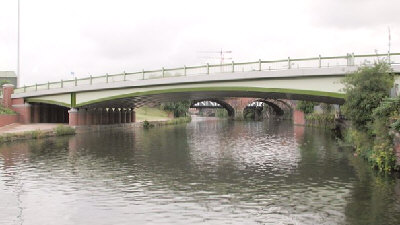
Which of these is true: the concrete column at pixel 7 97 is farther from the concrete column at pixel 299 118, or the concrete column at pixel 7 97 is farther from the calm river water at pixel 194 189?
the concrete column at pixel 299 118

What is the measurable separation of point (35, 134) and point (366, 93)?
33.9 meters

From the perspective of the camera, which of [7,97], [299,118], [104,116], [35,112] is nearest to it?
[7,97]

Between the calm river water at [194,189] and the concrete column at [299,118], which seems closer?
the calm river water at [194,189]

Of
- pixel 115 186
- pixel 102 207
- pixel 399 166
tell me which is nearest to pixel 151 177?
pixel 115 186

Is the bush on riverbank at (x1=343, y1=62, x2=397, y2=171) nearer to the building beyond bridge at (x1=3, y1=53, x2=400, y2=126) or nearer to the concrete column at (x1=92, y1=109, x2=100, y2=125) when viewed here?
the building beyond bridge at (x1=3, y1=53, x2=400, y2=126)

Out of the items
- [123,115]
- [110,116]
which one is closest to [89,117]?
[110,116]

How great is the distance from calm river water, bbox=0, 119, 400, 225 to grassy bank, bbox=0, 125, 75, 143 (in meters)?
10.8

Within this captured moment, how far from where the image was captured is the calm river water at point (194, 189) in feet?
46.3

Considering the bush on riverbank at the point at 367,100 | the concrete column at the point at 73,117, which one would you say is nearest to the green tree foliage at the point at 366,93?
the bush on riverbank at the point at 367,100

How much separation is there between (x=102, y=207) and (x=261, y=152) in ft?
64.7

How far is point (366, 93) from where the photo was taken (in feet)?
87.5

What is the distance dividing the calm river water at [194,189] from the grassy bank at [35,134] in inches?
425

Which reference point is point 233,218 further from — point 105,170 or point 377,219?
point 105,170

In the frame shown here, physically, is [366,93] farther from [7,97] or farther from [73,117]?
[7,97]
